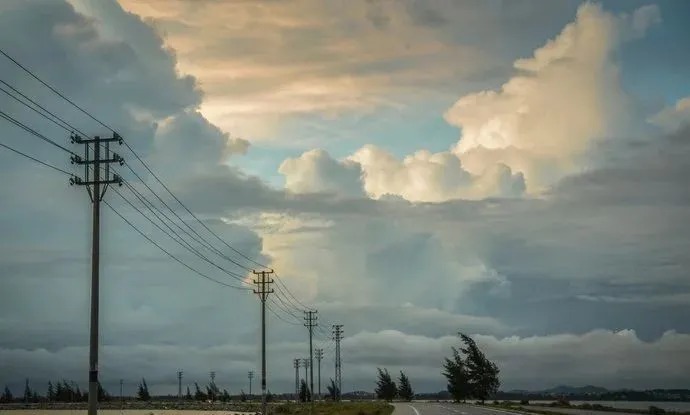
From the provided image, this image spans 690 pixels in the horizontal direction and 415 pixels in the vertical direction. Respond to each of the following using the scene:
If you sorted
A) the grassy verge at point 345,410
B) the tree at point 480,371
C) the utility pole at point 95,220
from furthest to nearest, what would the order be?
the tree at point 480,371 → the grassy verge at point 345,410 → the utility pole at point 95,220

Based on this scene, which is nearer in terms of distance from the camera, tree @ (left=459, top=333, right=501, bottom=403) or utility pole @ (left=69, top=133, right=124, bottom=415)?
utility pole @ (left=69, top=133, right=124, bottom=415)

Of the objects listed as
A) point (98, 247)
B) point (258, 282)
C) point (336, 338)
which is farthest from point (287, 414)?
point (98, 247)

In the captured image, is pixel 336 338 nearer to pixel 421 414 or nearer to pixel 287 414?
pixel 287 414

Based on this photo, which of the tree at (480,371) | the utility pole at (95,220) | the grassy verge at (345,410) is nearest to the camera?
the utility pole at (95,220)

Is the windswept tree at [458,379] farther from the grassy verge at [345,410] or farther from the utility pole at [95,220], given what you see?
the utility pole at [95,220]

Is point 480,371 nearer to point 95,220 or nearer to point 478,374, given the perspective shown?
point 478,374

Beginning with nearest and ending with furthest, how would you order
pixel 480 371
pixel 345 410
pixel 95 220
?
pixel 95 220 → pixel 345 410 → pixel 480 371

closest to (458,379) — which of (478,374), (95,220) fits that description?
(478,374)

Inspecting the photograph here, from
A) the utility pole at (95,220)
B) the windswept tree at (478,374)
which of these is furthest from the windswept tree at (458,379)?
the utility pole at (95,220)

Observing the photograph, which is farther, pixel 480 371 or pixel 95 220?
pixel 480 371

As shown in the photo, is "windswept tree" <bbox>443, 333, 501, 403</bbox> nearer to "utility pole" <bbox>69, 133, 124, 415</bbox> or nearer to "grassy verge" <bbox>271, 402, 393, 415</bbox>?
"grassy verge" <bbox>271, 402, 393, 415</bbox>

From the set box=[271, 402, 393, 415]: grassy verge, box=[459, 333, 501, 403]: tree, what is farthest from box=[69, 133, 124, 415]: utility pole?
box=[459, 333, 501, 403]: tree

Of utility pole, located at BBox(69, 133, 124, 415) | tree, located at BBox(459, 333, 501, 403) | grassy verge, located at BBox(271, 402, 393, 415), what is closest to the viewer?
utility pole, located at BBox(69, 133, 124, 415)

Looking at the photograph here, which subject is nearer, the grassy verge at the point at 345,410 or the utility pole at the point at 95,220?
the utility pole at the point at 95,220
